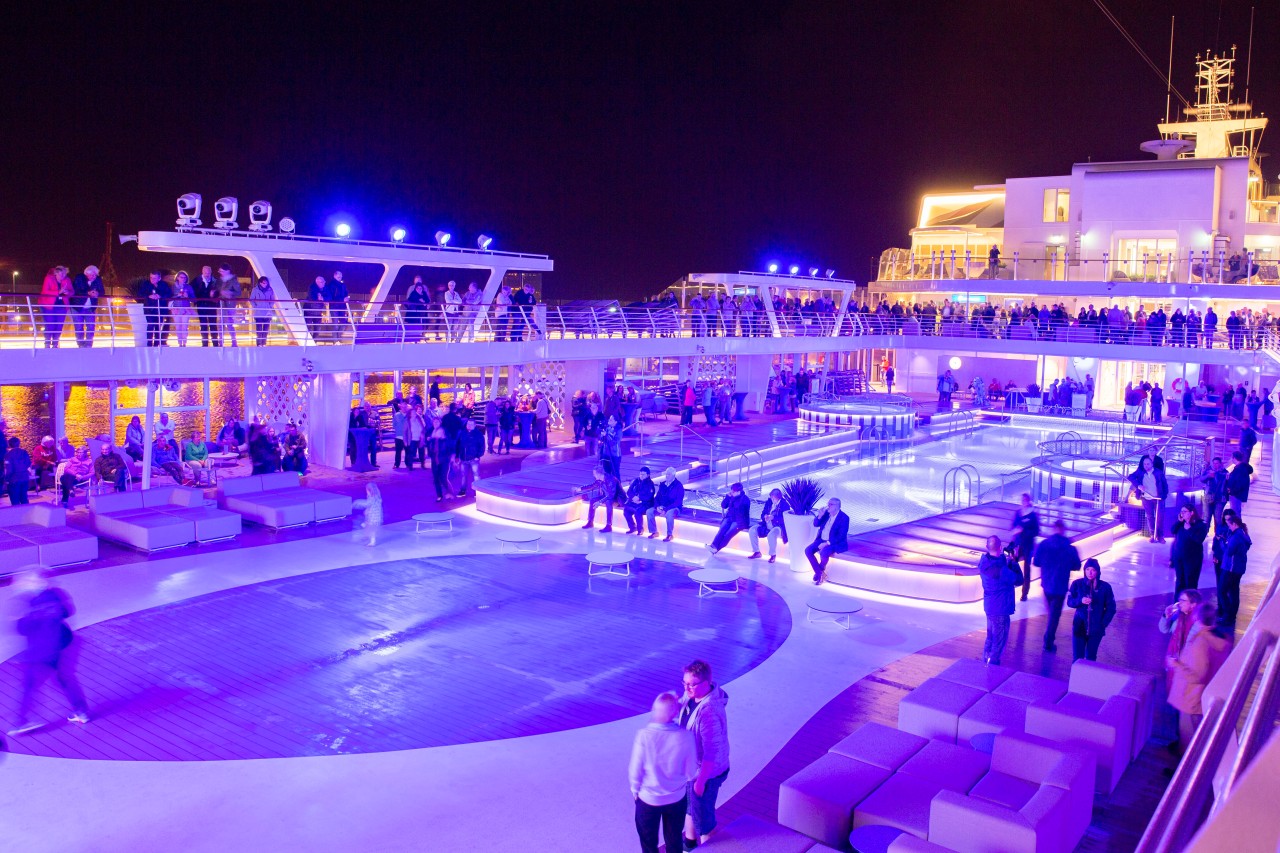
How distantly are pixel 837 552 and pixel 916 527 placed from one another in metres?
2.66

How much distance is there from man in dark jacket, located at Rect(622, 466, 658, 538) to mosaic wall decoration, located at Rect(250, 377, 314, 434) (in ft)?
28.5

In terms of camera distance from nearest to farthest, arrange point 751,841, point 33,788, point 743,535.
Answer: point 751,841 < point 33,788 < point 743,535

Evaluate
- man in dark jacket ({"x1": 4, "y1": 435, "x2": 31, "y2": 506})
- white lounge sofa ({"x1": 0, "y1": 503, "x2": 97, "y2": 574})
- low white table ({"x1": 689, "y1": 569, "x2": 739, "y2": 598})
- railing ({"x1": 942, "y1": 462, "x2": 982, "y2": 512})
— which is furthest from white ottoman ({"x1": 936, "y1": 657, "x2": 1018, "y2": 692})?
man in dark jacket ({"x1": 4, "y1": 435, "x2": 31, "y2": 506})

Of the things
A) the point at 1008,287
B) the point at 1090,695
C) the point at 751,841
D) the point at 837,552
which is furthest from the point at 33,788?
the point at 1008,287

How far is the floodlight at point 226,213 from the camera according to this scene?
18.6 meters

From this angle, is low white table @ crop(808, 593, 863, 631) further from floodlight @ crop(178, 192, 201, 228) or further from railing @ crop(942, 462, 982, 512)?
floodlight @ crop(178, 192, 201, 228)

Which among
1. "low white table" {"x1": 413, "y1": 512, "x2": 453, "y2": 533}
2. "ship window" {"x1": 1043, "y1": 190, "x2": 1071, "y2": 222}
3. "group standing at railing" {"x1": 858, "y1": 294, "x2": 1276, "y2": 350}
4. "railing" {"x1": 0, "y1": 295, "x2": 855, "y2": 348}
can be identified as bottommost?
"low white table" {"x1": 413, "y1": 512, "x2": 453, "y2": 533}

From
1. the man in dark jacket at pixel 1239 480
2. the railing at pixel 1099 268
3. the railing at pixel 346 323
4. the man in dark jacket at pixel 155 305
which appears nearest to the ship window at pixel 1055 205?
the railing at pixel 1099 268

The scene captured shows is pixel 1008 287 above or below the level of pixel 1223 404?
above

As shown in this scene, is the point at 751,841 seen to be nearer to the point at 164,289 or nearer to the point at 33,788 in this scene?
the point at 33,788

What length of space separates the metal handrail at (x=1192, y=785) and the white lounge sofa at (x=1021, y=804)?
2.42 meters

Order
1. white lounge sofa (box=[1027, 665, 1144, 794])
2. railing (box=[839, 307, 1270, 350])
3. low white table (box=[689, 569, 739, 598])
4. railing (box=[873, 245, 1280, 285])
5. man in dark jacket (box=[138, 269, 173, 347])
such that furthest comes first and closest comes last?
railing (box=[873, 245, 1280, 285]), railing (box=[839, 307, 1270, 350]), man in dark jacket (box=[138, 269, 173, 347]), low white table (box=[689, 569, 739, 598]), white lounge sofa (box=[1027, 665, 1144, 794])

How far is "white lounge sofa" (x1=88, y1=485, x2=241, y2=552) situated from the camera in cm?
1402

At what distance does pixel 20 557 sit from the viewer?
42.0ft
